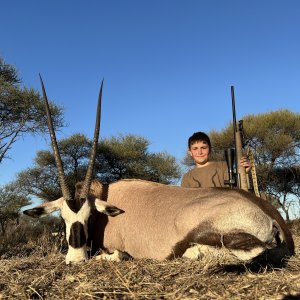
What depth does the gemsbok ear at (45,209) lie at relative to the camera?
4.08 metres

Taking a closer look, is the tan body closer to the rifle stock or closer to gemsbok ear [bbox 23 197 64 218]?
gemsbok ear [bbox 23 197 64 218]

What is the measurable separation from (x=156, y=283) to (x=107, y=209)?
72.2 inches

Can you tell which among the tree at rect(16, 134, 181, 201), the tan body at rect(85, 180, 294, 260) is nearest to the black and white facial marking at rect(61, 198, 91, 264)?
the tan body at rect(85, 180, 294, 260)

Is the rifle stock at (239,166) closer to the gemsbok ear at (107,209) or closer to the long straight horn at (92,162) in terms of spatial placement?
the gemsbok ear at (107,209)

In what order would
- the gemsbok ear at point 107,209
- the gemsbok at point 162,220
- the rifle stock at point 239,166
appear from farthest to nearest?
the rifle stock at point 239,166 → the gemsbok ear at point 107,209 → the gemsbok at point 162,220

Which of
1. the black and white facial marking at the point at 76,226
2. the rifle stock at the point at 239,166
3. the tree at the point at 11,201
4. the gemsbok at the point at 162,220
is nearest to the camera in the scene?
the gemsbok at the point at 162,220

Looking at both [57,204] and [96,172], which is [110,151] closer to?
[96,172]

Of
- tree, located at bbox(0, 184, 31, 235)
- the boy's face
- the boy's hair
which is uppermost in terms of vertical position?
the boy's hair

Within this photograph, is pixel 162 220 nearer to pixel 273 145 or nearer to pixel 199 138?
pixel 199 138

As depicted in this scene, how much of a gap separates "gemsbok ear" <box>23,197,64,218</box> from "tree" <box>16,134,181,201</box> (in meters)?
13.0

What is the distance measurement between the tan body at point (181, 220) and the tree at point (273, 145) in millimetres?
13950

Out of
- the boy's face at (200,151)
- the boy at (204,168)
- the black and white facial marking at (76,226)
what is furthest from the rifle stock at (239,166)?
the black and white facial marking at (76,226)

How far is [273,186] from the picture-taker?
60.5ft

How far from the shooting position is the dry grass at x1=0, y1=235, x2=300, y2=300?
2059mm
